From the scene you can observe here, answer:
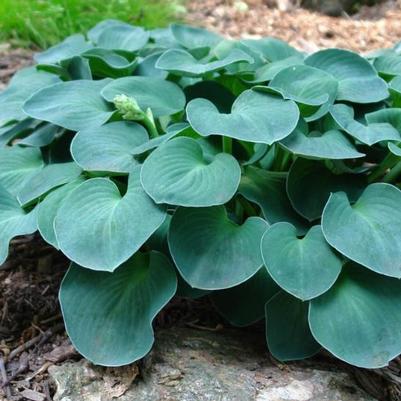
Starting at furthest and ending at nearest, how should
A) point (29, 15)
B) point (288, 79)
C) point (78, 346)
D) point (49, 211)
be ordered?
1. point (29, 15)
2. point (288, 79)
3. point (49, 211)
4. point (78, 346)

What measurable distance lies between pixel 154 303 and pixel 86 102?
2.98 feet

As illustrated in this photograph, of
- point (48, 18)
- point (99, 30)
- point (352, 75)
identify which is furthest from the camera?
point (48, 18)

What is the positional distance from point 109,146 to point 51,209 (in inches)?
12.1

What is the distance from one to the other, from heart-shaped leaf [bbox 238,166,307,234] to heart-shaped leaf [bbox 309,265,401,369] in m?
0.30

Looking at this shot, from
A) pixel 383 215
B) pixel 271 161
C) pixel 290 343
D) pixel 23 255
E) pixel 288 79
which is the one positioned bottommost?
pixel 23 255

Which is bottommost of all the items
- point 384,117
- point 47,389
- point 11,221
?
point 47,389

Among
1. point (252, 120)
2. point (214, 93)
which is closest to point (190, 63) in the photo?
point (214, 93)

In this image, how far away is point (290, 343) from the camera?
6.08 ft

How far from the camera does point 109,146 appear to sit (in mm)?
2066

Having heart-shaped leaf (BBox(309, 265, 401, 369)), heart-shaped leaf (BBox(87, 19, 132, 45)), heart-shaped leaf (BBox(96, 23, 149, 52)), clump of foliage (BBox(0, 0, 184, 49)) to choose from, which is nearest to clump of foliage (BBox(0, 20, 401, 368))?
heart-shaped leaf (BBox(309, 265, 401, 369))

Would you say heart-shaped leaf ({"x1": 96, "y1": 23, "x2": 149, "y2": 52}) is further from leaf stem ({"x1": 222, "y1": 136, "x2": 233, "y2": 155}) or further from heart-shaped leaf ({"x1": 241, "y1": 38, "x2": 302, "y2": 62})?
leaf stem ({"x1": 222, "y1": 136, "x2": 233, "y2": 155})

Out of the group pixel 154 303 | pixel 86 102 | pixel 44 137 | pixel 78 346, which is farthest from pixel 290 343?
pixel 44 137

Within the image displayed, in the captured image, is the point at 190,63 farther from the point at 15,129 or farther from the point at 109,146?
the point at 15,129

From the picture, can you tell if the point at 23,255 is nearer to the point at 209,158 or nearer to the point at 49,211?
the point at 49,211
